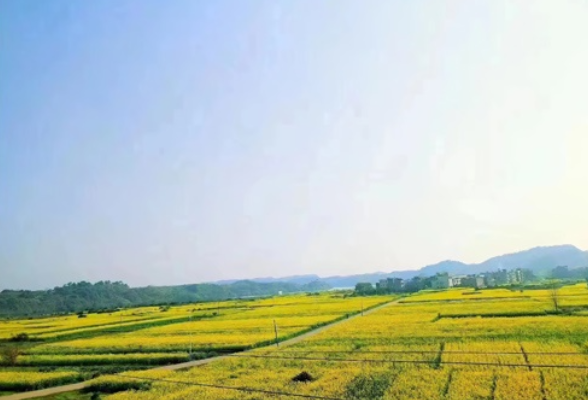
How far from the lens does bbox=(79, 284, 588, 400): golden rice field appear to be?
1631 cm

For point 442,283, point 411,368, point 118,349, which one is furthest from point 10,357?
point 442,283

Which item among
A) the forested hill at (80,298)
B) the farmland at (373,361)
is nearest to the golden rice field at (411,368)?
the farmland at (373,361)

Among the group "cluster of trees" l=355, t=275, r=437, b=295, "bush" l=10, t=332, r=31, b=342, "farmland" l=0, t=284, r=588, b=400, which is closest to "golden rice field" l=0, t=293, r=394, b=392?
"farmland" l=0, t=284, r=588, b=400

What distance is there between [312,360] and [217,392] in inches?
251

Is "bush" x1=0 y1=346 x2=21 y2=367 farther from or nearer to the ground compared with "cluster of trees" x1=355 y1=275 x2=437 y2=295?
nearer to the ground

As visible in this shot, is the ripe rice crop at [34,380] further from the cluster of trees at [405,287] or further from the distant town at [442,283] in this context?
the cluster of trees at [405,287]

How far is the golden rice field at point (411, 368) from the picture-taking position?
16312 mm

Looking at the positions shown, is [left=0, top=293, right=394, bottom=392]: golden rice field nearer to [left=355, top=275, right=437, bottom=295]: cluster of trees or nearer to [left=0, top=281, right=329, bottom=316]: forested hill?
[left=355, top=275, right=437, bottom=295]: cluster of trees

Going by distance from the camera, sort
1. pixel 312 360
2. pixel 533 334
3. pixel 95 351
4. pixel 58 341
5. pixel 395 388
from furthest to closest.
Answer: pixel 58 341 < pixel 95 351 < pixel 533 334 < pixel 312 360 < pixel 395 388

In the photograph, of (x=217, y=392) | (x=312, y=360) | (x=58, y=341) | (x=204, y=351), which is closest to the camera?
(x=217, y=392)

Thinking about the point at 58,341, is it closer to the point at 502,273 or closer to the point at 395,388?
the point at 395,388

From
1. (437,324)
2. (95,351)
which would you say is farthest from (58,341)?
(437,324)

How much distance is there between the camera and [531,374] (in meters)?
17.3

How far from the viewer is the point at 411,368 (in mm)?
19734
